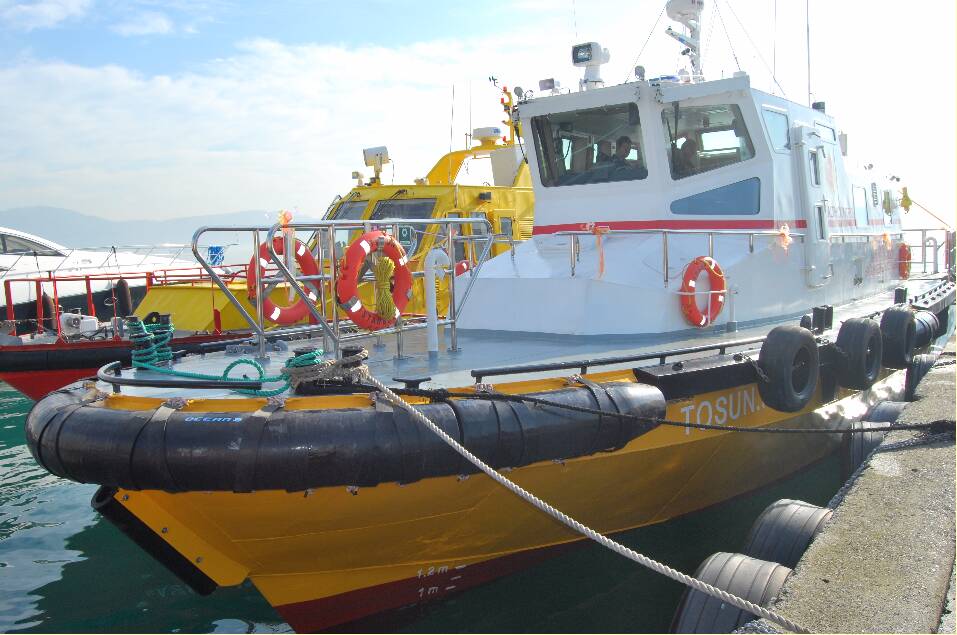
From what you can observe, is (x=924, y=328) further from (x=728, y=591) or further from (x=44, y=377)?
(x=44, y=377)

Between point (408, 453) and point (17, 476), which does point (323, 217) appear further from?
point (408, 453)

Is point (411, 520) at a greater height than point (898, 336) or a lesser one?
lesser

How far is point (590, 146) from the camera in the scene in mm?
6438

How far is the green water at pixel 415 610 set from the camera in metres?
4.27

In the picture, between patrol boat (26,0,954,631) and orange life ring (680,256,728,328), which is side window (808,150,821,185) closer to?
patrol boat (26,0,954,631)

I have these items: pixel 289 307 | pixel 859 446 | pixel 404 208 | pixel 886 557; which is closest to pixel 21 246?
pixel 404 208

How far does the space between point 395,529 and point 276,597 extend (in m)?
0.71

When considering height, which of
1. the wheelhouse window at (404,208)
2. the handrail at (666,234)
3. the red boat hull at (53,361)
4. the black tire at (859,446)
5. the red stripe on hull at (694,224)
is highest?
the wheelhouse window at (404,208)

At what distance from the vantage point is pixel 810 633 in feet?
7.71

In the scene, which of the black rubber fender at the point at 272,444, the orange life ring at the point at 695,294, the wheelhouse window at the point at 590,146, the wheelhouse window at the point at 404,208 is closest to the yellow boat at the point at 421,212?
the wheelhouse window at the point at 404,208

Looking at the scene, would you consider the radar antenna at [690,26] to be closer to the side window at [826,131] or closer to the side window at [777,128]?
the side window at [777,128]

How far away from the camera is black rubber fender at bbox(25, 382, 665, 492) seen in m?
3.27

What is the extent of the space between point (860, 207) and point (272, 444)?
7334 mm

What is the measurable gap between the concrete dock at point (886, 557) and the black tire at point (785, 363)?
0.71 m
